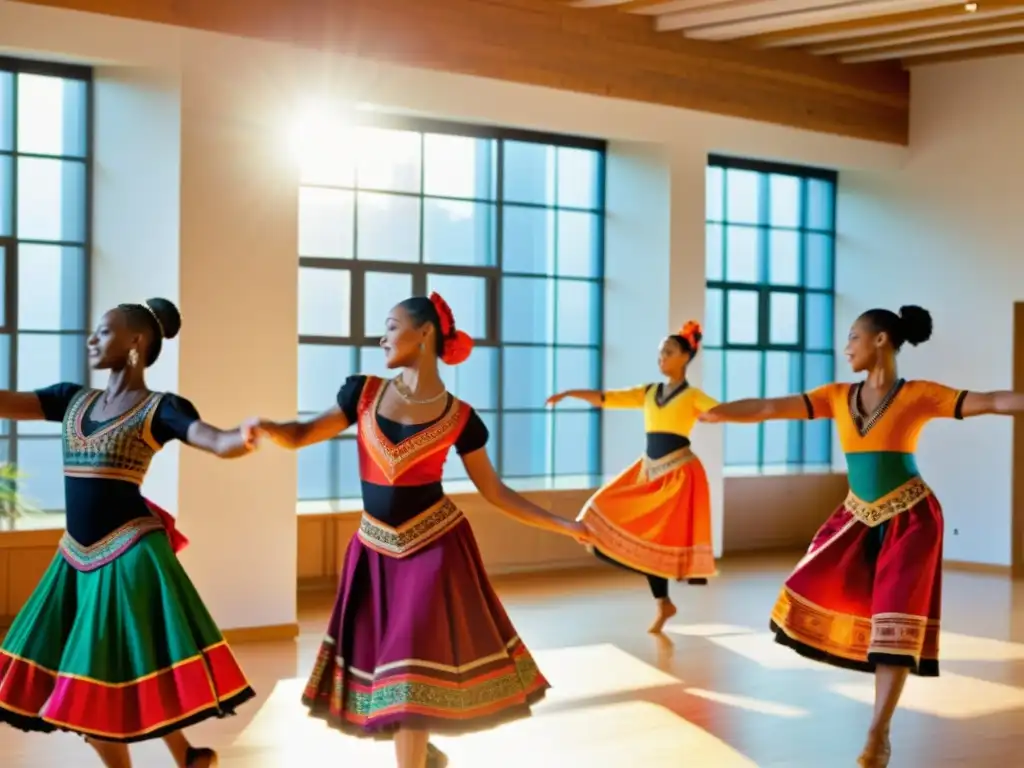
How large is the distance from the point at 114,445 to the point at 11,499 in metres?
3.34

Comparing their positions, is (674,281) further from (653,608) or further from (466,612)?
(466,612)

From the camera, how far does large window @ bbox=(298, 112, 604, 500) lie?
27.3 ft

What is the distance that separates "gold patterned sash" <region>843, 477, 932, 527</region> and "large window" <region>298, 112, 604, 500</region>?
4252 mm

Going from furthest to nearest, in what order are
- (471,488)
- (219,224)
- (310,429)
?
(471,488), (219,224), (310,429)

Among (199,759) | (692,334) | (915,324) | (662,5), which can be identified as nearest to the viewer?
(199,759)

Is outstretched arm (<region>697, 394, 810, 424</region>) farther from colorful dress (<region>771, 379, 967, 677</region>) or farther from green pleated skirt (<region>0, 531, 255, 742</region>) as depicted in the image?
green pleated skirt (<region>0, 531, 255, 742</region>)

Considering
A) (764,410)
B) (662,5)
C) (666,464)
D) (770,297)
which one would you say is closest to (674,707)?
(764,410)

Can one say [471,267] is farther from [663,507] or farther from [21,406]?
[21,406]

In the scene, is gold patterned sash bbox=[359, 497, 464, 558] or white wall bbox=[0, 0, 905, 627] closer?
gold patterned sash bbox=[359, 497, 464, 558]

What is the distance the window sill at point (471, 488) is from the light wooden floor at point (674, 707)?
535mm

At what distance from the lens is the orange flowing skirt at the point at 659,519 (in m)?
6.85

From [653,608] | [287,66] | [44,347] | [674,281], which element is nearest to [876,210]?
[674,281]

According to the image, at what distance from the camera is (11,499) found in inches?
269

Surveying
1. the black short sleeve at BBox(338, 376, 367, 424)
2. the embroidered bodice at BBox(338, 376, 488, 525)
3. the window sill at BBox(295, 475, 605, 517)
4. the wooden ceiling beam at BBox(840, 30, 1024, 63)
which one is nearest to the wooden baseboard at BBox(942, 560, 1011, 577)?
the window sill at BBox(295, 475, 605, 517)
